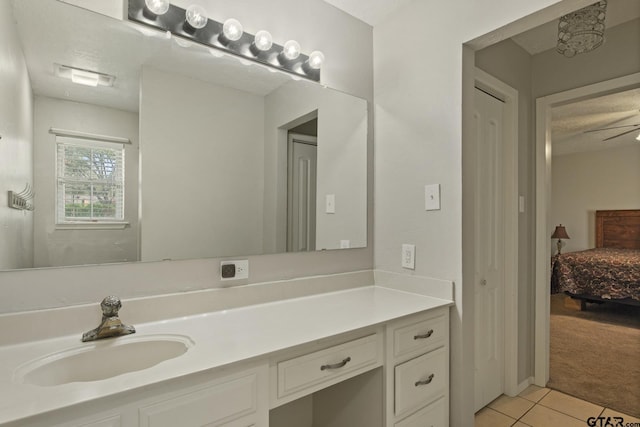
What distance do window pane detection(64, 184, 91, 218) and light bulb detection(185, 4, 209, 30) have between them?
79 cm

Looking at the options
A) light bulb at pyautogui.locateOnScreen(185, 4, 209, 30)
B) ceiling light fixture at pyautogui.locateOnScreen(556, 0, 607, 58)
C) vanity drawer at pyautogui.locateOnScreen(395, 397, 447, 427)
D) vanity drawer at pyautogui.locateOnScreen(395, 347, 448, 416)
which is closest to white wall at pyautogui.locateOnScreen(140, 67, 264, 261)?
light bulb at pyautogui.locateOnScreen(185, 4, 209, 30)

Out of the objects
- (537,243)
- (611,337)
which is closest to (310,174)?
(537,243)

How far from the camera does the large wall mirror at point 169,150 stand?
1203 millimetres

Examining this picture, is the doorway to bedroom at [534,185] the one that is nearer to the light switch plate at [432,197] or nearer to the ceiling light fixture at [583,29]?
the ceiling light fixture at [583,29]

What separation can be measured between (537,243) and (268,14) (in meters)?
2.28

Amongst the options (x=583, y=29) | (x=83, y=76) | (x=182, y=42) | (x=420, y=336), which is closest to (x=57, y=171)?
(x=83, y=76)

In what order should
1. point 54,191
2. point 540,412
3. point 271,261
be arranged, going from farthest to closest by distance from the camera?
point 540,412 < point 271,261 < point 54,191

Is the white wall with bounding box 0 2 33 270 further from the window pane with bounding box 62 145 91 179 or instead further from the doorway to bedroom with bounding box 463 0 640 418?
the doorway to bedroom with bounding box 463 0 640 418

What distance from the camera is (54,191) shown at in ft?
3.95

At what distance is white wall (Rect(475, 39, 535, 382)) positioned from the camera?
2.31m

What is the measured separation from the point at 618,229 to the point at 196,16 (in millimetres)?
7265

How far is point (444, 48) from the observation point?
168cm

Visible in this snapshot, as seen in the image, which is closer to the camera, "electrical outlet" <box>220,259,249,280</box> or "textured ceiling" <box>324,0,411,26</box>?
"electrical outlet" <box>220,259,249,280</box>

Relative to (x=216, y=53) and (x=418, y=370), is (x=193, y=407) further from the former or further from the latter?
(x=216, y=53)
